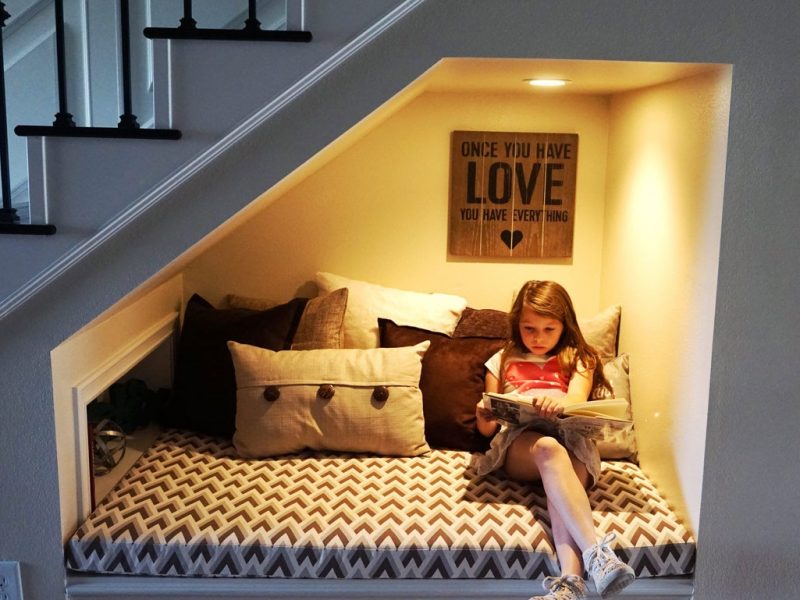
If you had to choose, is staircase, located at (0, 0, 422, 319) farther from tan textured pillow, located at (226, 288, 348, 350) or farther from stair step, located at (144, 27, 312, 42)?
tan textured pillow, located at (226, 288, 348, 350)

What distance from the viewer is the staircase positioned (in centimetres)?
186

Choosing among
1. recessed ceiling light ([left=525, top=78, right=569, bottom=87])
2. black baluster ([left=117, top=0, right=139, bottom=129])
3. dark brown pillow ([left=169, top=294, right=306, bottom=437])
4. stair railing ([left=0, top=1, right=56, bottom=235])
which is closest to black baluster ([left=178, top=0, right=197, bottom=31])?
black baluster ([left=117, top=0, right=139, bottom=129])

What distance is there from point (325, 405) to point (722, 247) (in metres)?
1.22

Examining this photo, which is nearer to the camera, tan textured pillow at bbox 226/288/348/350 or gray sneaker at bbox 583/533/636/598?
gray sneaker at bbox 583/533/636/598

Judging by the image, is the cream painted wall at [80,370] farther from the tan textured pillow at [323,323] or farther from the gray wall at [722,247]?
the tan textured pillow at [323,323]

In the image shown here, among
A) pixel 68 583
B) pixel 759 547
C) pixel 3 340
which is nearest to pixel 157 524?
pixel 68 583

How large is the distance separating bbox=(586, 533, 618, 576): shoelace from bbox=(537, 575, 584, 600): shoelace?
5 centimetres

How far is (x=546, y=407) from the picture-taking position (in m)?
2.20

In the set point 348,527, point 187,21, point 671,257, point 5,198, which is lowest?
point 348,527

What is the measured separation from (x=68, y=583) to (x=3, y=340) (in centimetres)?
64

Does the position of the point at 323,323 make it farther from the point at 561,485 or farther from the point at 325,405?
the point at 561,485

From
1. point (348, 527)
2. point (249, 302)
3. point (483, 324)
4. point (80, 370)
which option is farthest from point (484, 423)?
point (80, 370)

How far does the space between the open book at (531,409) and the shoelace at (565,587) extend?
1.35 feet

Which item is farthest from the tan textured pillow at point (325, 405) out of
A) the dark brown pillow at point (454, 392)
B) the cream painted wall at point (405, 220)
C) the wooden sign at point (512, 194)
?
the wooden sign at point (512, 194)
